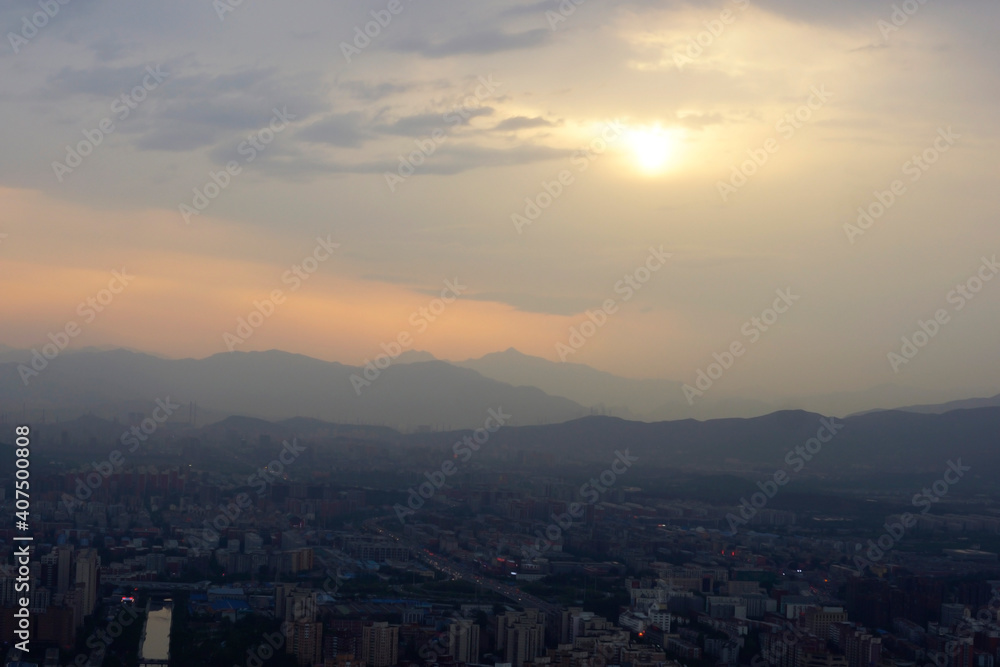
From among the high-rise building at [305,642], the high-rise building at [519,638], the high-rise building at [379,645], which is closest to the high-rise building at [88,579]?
the high-rise building at [305,642]

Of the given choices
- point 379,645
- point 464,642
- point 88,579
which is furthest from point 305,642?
point 88,579

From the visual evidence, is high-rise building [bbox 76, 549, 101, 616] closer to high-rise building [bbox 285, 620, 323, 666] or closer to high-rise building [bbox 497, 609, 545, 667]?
high-rise building [bbox 285, 620, 323, 666]

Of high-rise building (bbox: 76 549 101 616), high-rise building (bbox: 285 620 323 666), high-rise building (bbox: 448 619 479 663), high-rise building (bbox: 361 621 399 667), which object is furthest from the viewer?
high-rise building (bbox: 76 549 101 616)

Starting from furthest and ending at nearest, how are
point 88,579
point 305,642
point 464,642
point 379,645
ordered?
point 88,579, point 464,642, point 305,642, point 379,645

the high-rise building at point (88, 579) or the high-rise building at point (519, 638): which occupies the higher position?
the high-rise building at point (88, 579)

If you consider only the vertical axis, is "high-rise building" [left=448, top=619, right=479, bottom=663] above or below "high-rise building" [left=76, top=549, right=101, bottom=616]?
below

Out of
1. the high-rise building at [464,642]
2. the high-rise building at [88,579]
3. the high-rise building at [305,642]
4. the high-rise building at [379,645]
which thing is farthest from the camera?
the high-rise building at [88,579]

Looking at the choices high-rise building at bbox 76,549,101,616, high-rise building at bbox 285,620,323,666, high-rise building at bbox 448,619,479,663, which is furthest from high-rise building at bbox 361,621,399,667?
high-rise building at bbox 76,549,101,616

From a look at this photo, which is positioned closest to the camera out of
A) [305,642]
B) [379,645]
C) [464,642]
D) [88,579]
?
[379,645]

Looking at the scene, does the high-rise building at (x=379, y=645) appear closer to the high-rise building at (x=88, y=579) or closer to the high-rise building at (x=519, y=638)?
the high-rise building at (x=519, y=638)

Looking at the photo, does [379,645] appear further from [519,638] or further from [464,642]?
[519,638]
